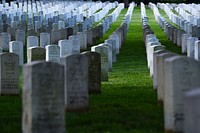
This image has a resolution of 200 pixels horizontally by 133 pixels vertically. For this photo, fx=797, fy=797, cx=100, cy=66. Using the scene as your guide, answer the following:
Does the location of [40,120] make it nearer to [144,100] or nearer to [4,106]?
[4,106]

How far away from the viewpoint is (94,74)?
57.0 feet

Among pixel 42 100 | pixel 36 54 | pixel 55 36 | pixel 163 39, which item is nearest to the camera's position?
pixel 42 100

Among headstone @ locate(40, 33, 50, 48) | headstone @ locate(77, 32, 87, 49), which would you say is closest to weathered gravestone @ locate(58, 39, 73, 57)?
headstone @ locate(40, 33, 50, 48)

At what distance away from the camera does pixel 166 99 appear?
1242 centimetres

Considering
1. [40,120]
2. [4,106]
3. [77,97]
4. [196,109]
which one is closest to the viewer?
[196,109]

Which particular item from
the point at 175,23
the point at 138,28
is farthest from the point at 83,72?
the point at 175,23

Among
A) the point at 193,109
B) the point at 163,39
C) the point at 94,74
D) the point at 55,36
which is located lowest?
the point at 94,74

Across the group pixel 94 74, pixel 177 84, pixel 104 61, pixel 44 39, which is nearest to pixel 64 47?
pixel 104 61

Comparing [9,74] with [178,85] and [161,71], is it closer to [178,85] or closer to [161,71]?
[161,71]

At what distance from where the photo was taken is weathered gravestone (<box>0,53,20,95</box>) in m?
17.1

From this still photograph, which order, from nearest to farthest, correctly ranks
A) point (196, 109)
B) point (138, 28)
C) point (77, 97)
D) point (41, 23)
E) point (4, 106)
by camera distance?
point (196, 109)
point (77, 97)
point (4, 106)
point (41, 23)
point (138, 28)

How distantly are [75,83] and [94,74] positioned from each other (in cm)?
289

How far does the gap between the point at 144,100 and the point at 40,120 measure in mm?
5477

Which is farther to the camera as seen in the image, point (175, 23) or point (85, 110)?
point (175, 23)
